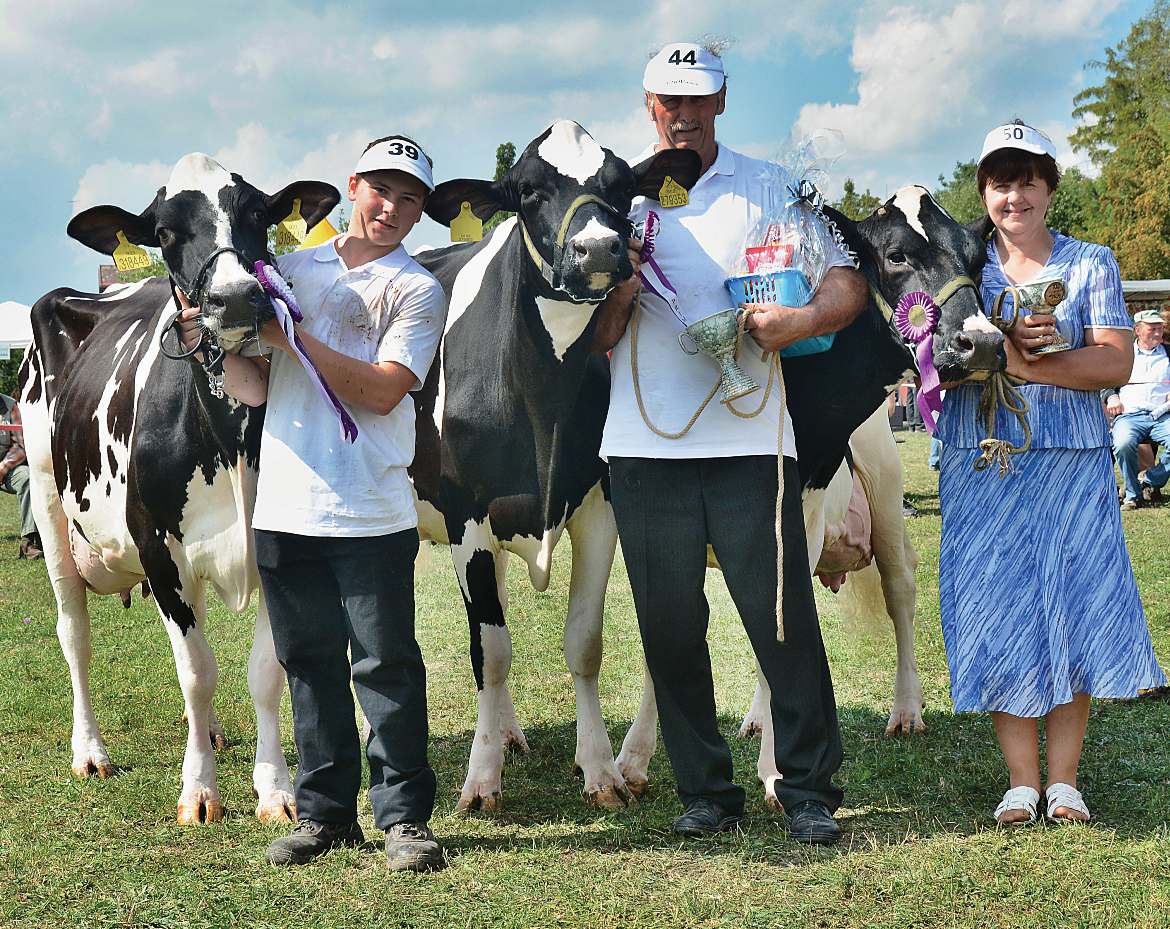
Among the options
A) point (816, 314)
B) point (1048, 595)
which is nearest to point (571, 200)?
point (816, 314)

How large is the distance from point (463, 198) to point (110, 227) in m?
1.39

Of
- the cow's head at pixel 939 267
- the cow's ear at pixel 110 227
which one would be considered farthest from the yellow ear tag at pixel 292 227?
the cow's head at pixel 939 267

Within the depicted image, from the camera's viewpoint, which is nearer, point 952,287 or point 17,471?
point 952,287

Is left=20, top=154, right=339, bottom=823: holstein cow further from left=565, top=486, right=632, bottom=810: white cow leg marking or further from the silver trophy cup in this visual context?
the silver trophy cup

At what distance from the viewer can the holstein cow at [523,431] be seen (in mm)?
4586

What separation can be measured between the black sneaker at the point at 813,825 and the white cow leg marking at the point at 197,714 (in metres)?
2.24

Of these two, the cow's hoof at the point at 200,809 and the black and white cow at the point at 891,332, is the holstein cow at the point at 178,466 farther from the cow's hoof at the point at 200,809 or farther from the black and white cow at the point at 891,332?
the black and white cow at the point at 891,332

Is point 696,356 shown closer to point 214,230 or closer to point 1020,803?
point 214,230

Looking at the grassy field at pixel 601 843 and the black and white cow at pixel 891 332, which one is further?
the black and white cow at pixel 891 332

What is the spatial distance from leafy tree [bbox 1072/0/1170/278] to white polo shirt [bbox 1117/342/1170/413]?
24.0 m

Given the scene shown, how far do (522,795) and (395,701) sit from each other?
3.81ft

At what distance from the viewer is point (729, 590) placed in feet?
13.6

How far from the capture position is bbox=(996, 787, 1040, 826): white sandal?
416 centimetres

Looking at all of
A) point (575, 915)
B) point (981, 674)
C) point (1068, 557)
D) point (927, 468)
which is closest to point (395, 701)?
point (575, 915)
